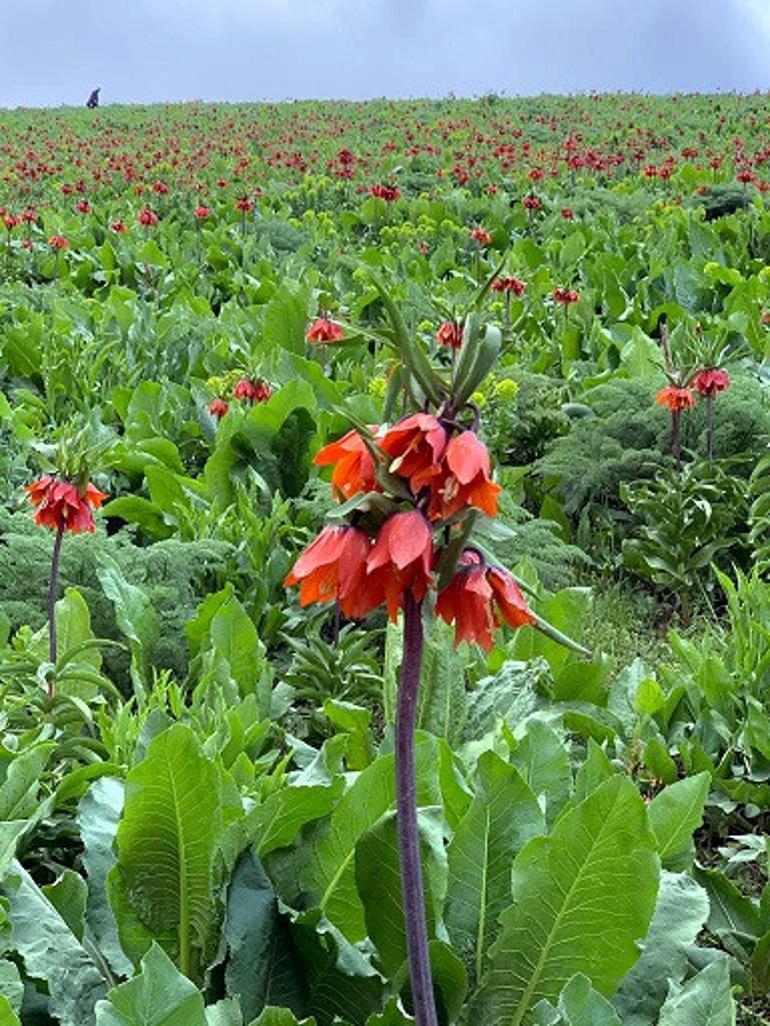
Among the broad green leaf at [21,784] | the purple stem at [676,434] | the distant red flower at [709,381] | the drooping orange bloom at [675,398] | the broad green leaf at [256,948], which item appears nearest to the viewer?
the broad green leaf at [256,948]

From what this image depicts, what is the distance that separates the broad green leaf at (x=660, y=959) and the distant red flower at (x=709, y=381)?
9.69 ft

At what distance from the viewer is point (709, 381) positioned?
4828mm

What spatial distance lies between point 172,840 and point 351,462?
805mm

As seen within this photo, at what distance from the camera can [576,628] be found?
3.64 meters

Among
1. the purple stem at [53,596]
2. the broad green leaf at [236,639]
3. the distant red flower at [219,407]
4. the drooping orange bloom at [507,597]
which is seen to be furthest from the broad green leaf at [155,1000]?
the distant red flower at [219,407]

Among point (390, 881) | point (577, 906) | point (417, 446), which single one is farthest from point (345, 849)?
point (417, 446)

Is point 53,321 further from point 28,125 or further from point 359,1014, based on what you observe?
point 28,125

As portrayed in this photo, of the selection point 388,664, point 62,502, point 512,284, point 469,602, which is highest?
point 512,284

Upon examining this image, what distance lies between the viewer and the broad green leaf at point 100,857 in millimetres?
2150

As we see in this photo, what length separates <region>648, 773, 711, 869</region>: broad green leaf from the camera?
91.6 inches

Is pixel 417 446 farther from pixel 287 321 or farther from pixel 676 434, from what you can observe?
pixel 287 321

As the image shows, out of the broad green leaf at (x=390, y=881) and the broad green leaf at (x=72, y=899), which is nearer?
the broad green leaf at (x=390, y=881)

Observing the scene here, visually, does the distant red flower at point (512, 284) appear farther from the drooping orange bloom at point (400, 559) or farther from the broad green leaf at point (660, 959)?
the drooping orange bloom at point (400, 559)

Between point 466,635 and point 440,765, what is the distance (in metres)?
0.96
